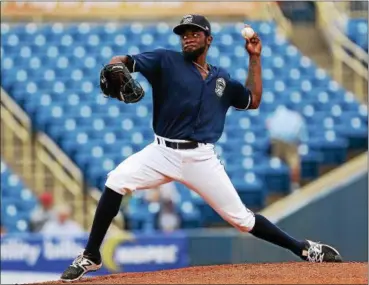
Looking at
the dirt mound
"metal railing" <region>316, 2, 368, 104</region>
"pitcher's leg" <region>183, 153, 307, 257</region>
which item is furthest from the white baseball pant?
"metal railing" <region>316, 2, 368, 104</region>

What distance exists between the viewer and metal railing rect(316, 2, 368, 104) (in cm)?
1353

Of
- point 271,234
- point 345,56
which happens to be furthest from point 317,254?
point 345,56

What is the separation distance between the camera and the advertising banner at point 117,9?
1431cm

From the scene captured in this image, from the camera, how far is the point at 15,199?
1168cm

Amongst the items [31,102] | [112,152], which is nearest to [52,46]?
[31,102]

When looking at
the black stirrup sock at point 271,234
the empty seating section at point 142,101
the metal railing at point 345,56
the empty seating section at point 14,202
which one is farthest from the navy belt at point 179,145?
the metal railing at point 345,56

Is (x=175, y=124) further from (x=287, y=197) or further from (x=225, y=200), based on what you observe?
(x=287, y=197)

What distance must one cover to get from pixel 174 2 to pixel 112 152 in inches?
120

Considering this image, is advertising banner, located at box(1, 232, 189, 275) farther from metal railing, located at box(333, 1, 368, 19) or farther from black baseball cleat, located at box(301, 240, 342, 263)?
metal railing, located at box(333, 1, 368, 19)

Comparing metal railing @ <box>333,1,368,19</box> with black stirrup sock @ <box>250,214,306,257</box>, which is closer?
black stirrup sock @ <box>250,214,306,257</box>

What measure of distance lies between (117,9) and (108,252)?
18.8 feet

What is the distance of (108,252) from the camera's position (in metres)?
9.96

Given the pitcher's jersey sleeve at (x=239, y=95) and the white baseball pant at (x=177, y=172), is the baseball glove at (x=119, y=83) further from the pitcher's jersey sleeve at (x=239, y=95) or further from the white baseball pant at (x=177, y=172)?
the pitcher's jersey sleeve at (x=239, y=95)

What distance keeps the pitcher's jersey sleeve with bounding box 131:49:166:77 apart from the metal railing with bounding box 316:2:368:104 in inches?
319
